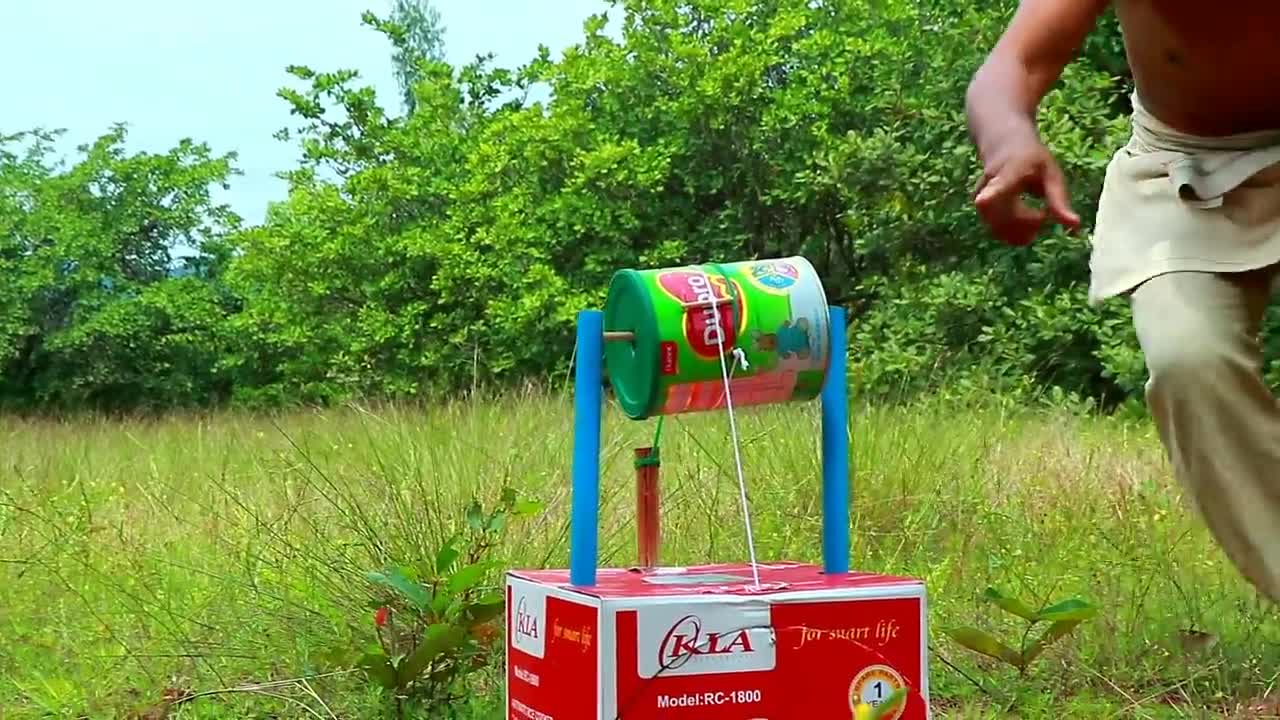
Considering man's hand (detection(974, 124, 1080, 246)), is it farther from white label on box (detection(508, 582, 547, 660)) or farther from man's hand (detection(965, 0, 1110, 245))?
white label on box (detection(508, 582, 547, 660))

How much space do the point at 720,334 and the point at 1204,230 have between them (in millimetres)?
660

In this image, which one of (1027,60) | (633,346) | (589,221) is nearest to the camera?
(1027,60)

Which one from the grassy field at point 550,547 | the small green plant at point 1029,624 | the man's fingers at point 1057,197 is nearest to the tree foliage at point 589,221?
the grassy field at point 550,547

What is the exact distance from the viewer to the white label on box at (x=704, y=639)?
1717 mm

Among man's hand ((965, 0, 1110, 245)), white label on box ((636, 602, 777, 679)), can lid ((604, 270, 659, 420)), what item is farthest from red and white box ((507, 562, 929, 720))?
man's hand ((965, 0, 1110, 245))

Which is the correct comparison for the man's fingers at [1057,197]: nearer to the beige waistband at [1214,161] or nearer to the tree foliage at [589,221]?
the beige waistband at [1214,161]

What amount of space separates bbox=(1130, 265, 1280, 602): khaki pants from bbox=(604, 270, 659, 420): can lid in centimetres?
64

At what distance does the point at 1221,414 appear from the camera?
5.88 feet

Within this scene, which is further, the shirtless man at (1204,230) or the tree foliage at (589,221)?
the tree foliage at (589,221)

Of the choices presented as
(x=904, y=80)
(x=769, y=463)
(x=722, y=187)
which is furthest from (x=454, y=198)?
(x=769, y=463)

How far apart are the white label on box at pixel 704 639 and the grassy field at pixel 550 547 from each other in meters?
0.88

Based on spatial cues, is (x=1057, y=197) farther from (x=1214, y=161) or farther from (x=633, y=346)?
(x=633, y=346)

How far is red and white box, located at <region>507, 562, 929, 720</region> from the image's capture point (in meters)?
1.71

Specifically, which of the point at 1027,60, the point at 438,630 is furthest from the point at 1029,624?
the point at 1027,60
